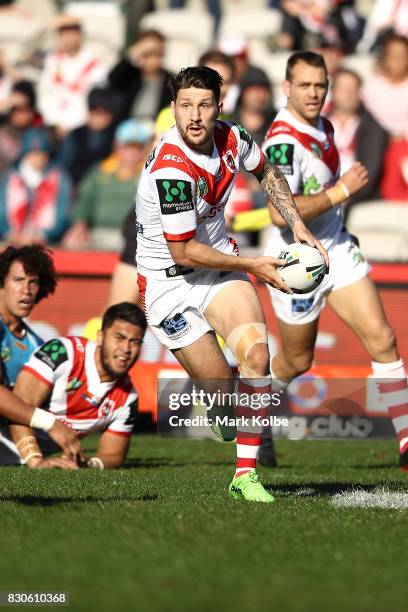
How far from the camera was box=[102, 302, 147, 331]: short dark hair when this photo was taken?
8.97 metres

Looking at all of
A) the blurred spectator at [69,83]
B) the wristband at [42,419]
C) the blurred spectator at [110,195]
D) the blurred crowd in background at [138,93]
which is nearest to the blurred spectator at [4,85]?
the blurred crowd in background at [138,93]

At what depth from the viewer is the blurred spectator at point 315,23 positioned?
1766 cm

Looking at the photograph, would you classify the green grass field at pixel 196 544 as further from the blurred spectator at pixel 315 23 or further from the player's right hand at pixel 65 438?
the blurred spectator at pixel 315 23

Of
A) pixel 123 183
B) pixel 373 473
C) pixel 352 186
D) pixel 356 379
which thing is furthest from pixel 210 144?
pixel 123 183

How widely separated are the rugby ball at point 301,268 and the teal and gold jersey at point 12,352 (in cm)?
311

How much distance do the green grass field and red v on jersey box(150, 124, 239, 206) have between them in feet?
5.61

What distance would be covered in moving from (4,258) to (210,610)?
18.5ft

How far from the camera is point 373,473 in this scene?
9.10m

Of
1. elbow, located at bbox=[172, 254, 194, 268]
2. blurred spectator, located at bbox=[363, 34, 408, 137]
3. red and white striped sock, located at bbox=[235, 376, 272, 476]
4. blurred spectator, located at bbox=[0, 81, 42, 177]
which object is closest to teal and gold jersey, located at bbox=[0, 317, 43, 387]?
red and white striped sock, located at bbox=[235, 376, 272, 476]

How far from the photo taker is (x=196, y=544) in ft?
18.1

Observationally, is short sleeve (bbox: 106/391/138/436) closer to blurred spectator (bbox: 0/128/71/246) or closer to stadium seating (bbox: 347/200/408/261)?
stadium seating (bbox: 347/200/408/261)

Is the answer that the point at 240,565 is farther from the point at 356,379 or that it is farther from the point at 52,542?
the point at 356,379

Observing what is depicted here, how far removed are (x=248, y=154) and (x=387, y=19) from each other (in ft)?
34.9

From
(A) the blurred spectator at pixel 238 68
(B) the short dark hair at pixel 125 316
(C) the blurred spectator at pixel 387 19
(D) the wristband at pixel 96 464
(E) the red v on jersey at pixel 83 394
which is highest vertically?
(C) the blurred spectator at pixel 387 19
